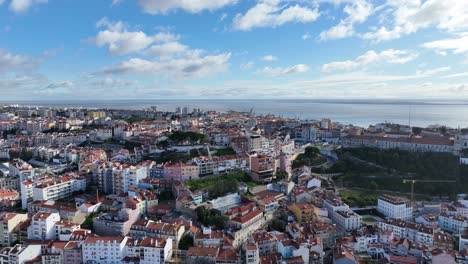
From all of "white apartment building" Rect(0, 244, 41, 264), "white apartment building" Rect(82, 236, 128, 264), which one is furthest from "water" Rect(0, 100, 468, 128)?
"white apartment building" Rect(0, 244, 41, 264)

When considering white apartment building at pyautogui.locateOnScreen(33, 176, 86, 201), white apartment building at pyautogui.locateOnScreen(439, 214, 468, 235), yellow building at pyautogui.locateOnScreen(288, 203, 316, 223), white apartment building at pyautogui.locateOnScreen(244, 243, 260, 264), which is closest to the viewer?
white apartment building at pyautogui.locateOnScreen(244, 243, 260, 264)

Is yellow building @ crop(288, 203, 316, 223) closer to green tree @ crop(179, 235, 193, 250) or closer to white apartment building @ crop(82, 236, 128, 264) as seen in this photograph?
green tree @ crop(179, 235, 193, 250)

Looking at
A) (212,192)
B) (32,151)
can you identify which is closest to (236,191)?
(212,192)

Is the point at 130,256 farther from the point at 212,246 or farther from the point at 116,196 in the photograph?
the point at 116,196

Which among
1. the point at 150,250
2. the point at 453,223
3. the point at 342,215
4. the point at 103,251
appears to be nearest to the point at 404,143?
the point at 453,223

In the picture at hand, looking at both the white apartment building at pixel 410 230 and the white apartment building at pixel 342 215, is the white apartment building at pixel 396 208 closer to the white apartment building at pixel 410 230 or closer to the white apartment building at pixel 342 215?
the white apartment building at pixel 410 230

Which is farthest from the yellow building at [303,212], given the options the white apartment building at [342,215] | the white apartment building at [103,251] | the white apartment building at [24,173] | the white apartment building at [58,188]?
the white apartment building at [24,173]

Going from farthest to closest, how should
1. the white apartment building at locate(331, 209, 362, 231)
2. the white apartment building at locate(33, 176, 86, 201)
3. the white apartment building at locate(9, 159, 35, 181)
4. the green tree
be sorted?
the white apartment building at locate(9, 159, 35, 181) → the white apartment building at locate(33, 176, 86, 201) → the white apartment building at locate(331, 209, 362, 231) → the green tree
